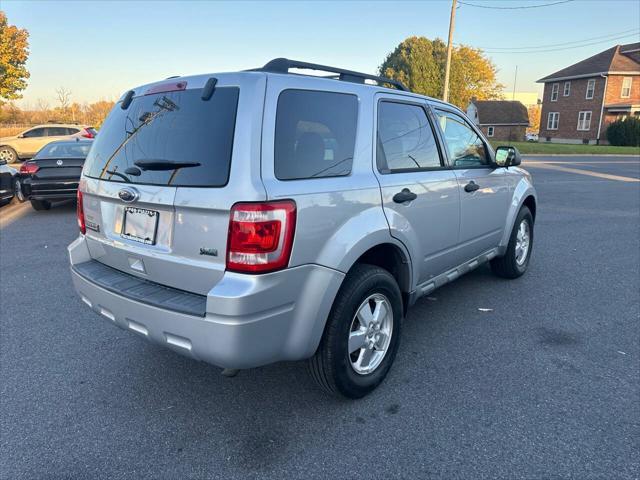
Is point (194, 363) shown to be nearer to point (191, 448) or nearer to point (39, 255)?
point (191, 448)

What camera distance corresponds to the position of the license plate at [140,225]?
2521 mm

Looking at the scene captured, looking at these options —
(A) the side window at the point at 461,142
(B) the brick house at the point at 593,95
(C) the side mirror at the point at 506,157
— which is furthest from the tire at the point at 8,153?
(B) the brick house at the point at 593,95

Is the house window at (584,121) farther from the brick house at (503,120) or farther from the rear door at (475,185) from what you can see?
the rear door at (475,185)

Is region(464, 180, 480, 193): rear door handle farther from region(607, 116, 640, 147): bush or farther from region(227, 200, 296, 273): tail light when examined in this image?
region(607, 116, 640, 147): bush

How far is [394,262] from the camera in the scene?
10.6ft

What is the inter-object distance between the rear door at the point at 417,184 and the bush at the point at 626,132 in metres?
44.8

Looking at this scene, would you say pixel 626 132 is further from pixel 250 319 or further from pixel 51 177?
pixel 250 319

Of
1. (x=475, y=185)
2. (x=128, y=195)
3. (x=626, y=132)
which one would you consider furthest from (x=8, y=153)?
(x=626, y=132)

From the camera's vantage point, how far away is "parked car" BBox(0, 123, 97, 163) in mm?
19016

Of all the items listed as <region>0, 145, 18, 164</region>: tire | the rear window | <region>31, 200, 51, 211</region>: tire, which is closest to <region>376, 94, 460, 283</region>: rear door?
the rear window

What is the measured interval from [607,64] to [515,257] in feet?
162

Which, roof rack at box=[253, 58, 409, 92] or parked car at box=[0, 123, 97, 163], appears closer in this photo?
roof rack at box=[253, 58, 409, 92]

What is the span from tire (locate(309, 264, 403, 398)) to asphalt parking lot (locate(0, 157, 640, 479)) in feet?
0.53

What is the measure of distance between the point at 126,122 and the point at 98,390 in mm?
1740
